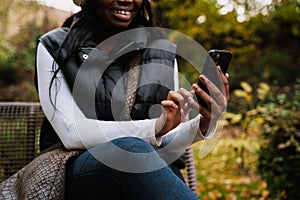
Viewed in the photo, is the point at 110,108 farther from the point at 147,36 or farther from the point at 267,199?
the point at 267,199

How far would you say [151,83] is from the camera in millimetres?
1682

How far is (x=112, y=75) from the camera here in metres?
1.67

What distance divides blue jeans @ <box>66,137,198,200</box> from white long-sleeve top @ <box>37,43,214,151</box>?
10 centimetres

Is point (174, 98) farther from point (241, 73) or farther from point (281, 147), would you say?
point (241, 73)

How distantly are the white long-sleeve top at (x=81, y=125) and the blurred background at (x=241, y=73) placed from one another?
43 centimetres

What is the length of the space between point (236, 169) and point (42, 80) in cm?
254

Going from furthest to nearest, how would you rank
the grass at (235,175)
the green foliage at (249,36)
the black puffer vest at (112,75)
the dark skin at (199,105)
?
the green foliage at (249,36) → the grass at (235,175) → the black puffer vest at (112,75) → the dark skin at (199,105)

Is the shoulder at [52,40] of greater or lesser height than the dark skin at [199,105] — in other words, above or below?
above

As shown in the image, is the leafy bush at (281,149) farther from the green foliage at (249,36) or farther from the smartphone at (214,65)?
the green foliage at (249,36)

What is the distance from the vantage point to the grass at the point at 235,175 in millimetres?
3003

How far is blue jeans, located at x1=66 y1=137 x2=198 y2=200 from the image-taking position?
1.25 metres

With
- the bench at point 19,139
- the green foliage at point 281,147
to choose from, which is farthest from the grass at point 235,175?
the bench at point 19,139

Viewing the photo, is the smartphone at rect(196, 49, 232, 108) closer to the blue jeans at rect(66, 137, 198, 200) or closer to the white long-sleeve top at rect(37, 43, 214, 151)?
the white long-sleeve top at rect(37, 43, 214, 151)

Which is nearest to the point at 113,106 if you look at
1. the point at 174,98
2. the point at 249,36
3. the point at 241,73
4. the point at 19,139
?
the point at 174,98
